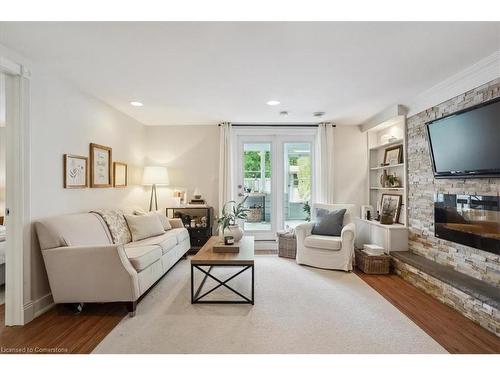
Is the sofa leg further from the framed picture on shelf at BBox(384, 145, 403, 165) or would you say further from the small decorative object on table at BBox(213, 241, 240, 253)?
the framed picture on shelf at BBox(384, 145, 403, 165)

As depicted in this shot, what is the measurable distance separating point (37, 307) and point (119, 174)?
2.10 meters

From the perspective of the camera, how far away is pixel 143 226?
12.0 ft

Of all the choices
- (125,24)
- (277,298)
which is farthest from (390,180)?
(125,24)

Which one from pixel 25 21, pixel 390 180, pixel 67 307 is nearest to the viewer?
pixel 25 21

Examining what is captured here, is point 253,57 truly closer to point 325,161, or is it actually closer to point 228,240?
point 228,240

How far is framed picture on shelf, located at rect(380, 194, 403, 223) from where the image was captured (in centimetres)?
409

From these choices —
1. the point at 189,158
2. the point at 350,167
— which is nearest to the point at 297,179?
the point at 350,167

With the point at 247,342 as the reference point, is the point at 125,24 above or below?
above

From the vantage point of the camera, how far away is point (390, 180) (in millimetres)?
4262

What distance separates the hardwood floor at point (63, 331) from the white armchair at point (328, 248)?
2.46m

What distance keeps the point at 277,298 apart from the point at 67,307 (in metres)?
2.07

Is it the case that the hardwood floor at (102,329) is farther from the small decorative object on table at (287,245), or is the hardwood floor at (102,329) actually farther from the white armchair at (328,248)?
the small decorative object on table at (287,245)

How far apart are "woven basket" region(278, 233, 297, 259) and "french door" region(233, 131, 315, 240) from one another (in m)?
0.71

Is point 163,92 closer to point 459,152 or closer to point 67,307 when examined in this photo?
point 67,307
